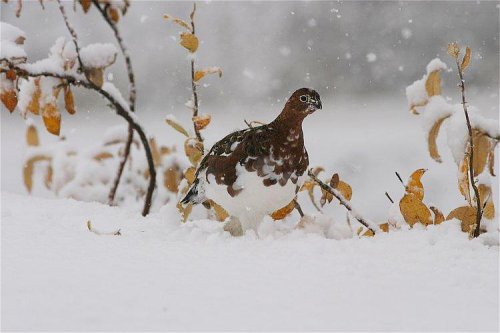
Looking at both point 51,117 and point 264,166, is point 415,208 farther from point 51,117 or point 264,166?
point 51,117

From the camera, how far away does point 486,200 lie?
1.34 metres

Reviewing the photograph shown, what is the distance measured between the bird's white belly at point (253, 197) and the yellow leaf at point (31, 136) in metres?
1.09

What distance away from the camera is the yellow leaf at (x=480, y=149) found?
1261 mm

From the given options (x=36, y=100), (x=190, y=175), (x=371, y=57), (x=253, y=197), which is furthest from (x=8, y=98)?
(x=371, y=57)

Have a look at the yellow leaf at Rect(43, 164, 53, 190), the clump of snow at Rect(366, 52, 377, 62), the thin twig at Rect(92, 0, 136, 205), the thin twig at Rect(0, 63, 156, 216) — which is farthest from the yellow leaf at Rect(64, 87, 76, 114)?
the clump of snow at Rect(366, 52, 377, 62)

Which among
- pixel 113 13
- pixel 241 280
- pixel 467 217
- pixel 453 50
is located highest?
pixel 113 13

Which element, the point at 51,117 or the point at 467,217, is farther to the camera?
the point at 51,117

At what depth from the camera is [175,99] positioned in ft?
30.5

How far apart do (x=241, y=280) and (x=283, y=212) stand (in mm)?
537

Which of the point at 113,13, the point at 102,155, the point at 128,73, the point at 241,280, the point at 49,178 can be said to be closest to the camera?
the point at 241,280

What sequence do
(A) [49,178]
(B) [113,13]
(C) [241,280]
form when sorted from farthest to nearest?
(A) [49,178] < (B) [113,13] < (C) [241,280]

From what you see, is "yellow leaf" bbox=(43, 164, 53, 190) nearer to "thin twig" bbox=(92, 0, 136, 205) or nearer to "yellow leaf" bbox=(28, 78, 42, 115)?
"thin twig" bbox=(92, 0, 136, 205)

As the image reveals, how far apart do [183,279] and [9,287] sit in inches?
10.1

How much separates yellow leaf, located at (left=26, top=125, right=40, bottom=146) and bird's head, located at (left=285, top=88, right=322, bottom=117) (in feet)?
4.05
